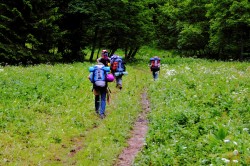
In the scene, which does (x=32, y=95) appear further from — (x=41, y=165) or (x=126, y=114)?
(x=41, y=165)

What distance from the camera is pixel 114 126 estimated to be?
11.1m

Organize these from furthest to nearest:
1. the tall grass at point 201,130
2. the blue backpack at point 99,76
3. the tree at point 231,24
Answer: the tree at point 231,24
the blue backpack at point 99,76
the tall grass at point 201,130

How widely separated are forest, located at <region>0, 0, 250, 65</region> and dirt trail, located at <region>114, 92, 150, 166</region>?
17842 mm

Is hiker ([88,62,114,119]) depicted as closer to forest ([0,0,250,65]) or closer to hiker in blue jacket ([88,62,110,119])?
hiker in blue jacket ([88,62,110,119])

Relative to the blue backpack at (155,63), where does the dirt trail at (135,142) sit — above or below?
below

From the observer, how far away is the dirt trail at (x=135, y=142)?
8.51m

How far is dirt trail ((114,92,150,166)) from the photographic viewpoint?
27.9ft

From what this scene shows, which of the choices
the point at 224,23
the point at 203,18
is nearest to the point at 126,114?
the point at 224,23

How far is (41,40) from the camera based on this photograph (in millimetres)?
29078

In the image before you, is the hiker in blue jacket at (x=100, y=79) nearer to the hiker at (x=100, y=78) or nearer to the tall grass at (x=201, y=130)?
the hiker at (x=100, y=78)

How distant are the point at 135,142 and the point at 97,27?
30.9 meters

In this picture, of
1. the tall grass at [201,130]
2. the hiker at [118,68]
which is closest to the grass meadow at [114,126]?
the tall grass at [201,130]

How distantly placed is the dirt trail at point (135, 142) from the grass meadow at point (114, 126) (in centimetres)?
21

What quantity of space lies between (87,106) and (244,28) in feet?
109
